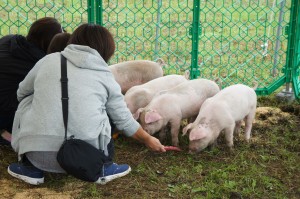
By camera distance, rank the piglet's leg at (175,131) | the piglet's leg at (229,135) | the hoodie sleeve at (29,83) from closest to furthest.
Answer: the hoodie sleeve at (29,83) < the piglet's leg at (229,135) < the piglet's leg at (175,131)

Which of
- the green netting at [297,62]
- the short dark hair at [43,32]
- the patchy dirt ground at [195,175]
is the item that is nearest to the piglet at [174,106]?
the patchy dirt ground at [195,175]

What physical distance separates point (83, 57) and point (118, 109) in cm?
52

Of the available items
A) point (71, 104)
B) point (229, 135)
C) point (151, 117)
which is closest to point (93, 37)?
point (71, 104)

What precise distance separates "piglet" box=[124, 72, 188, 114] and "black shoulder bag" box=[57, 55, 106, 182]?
53.2 inches

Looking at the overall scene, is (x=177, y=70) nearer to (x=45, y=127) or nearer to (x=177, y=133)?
(x=177, y=133)

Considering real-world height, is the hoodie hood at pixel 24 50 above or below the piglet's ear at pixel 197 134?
above

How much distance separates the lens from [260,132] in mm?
5086

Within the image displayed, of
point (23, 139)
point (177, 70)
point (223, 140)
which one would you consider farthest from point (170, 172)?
point (177, 70)

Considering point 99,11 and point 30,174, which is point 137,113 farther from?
point 99,11

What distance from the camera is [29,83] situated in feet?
11.9

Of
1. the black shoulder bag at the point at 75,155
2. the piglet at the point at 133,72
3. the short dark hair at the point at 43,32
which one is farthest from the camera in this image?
the piglet at the point at 133,72

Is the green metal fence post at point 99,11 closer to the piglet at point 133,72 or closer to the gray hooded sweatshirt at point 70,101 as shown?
the piglet at point 133,72

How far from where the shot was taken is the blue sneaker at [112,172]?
3811mm

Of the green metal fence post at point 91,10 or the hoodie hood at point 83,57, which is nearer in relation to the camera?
the hoodie hood at point 83,57
